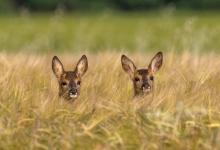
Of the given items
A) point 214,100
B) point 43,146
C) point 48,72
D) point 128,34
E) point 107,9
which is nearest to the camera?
point 43,146

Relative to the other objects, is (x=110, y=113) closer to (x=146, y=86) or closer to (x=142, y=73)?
(x=146, y=86)

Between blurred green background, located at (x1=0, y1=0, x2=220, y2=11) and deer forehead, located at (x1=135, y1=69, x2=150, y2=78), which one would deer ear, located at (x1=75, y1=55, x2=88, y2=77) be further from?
blurred green background, located at (x1=0, y1=0, x2=220, y2=11)

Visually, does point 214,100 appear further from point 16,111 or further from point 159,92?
point 16,111

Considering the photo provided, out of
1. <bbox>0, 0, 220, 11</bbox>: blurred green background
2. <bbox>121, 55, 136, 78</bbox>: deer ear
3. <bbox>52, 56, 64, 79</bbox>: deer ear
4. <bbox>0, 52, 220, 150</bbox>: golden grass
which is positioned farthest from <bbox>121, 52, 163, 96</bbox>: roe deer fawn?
<bbox>0, 0, 220, 11</bbox>: blurred green background

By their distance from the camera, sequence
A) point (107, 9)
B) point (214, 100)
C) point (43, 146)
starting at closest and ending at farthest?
point (43, 146), point (214, 100), point (107, 9)

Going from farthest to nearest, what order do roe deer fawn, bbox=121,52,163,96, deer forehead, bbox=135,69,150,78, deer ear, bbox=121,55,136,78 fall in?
1. deer ear, bbox=121,55,136,78
2. deer forehead, bbox=135,69,150,78
3. roe deer fawn, bbox=121,52,163,96

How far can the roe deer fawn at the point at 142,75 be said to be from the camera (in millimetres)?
7809

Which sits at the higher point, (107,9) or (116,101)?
(107,9)

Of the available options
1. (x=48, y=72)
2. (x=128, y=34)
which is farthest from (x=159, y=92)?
(x=128, y=34)

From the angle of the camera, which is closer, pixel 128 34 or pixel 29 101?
pixel 29 101

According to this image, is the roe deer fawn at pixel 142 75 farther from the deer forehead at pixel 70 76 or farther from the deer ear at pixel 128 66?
the deer forehead at pixel 70 76

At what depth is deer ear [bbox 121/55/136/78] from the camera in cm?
802

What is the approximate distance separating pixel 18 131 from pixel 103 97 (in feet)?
2.44

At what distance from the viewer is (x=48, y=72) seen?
853cm
